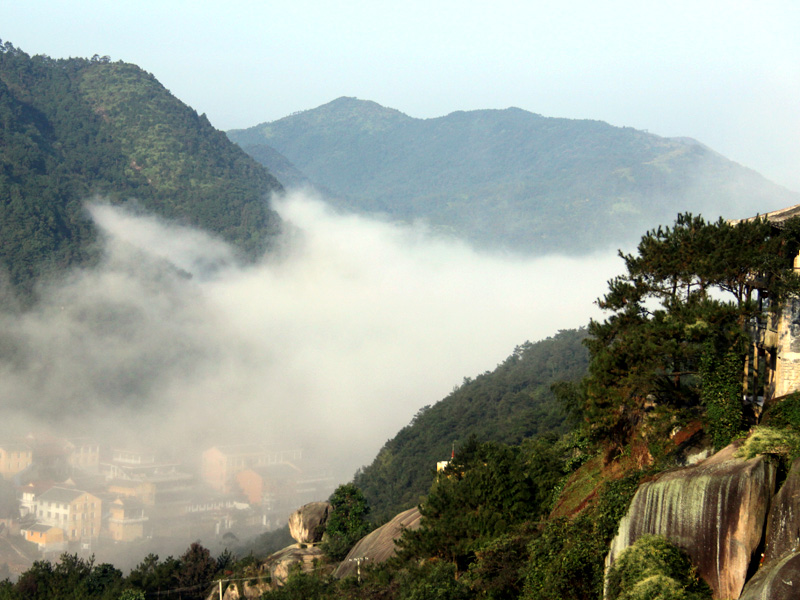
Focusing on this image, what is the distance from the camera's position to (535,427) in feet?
233

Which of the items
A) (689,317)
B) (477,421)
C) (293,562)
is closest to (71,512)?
(477,421)

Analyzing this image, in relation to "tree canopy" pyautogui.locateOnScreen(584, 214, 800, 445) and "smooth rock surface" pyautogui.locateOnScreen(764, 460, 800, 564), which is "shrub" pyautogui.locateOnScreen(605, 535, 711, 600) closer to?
"smooth rock surface" pyautogui.locateOnScreen(764, 460, 800, 564)

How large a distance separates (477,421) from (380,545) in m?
53.4

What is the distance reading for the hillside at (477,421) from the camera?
2894 inches

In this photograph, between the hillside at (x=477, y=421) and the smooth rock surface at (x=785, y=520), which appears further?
the hillside at (x=477, y=421)

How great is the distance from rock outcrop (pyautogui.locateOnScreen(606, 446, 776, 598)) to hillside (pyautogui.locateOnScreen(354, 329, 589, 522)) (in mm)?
48407

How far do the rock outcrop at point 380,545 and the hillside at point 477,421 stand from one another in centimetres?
2885

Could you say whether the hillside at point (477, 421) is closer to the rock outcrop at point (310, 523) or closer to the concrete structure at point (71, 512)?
the rock outcrop at point (310, 523)

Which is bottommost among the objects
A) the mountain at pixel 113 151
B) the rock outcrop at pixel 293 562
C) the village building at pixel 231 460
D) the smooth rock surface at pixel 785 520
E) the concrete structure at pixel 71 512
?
the rock outcrop at pixel 293 562

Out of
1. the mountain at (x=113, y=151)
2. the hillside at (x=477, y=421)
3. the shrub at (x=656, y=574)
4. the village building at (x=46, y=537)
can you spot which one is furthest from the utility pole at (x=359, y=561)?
the mountain at (x=113, y=151)

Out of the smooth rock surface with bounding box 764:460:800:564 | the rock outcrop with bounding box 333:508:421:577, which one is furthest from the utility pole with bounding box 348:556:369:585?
the smooth rock surface with bounding box 764:460:800:564

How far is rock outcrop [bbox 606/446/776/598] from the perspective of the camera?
14.9m

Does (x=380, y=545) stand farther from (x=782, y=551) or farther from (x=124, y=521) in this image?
(x=124, y=521)

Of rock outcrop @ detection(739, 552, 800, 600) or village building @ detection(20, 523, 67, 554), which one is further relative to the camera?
village building @ detection(20, 523, 67, 554)
